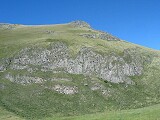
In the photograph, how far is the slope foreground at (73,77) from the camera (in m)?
119

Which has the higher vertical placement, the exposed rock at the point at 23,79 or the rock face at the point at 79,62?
the rock face at the point at 79,62

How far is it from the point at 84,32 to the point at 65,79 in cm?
6310

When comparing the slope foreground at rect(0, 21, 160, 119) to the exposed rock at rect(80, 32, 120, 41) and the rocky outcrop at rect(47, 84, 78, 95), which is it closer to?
the rocky outcrop at rect(47, 84, 78, 95)

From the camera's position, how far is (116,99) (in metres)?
130

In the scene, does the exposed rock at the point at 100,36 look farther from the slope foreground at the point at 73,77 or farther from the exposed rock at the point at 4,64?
the exposed rock at the point at 4,64

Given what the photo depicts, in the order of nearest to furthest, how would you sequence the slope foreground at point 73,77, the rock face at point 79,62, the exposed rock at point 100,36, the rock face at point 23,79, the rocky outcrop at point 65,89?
the slope foreground at point 73,77
the rocky outcrop at point 65,89
the rock face at point 23,79
the rock face at point 79,62
the exposed rock at point 100,36

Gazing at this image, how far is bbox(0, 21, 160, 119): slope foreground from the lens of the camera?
119 metres

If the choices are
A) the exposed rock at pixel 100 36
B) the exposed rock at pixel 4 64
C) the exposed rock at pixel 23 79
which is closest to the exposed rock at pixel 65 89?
the exposed rock at pixel 23 79

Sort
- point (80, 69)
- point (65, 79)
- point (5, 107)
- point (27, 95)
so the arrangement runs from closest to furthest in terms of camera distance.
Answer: point (5, 107)
point (27, 95)
point (65, 79)
point (80, 69)

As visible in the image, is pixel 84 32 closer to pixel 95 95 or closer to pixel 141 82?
pixel 141 82

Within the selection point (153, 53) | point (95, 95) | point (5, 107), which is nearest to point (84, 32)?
point (153, 53)

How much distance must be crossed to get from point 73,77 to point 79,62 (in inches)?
410

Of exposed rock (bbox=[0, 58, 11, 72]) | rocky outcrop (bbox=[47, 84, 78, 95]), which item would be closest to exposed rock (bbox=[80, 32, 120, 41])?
exposed rock (bbox=[0, 58, 11, 72])

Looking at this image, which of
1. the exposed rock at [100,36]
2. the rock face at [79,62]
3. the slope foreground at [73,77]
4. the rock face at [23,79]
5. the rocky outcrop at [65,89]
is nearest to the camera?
the slope foreground at [73,77]
